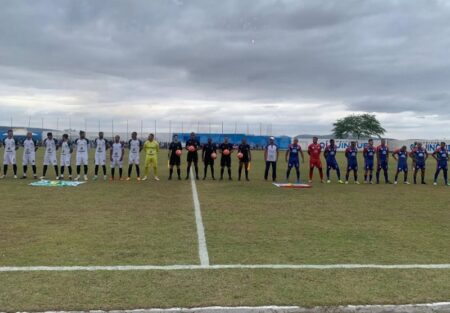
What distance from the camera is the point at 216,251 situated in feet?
21.9

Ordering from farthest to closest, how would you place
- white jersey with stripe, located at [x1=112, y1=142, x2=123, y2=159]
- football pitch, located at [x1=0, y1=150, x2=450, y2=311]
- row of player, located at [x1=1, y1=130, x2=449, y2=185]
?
white jersey with stripe, located at [x1=112, y1=142, x2=123, y2=159] < row of player, located at [x1=1, y1=130, x2=449, y2=185] < football pitch, located at [x1=0, y1=150, x2=450, y2=311]

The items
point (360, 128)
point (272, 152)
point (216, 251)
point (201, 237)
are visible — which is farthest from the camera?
point (360, 128)

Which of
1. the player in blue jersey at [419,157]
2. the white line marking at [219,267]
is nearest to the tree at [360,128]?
the player in blue jersey at [419,157]

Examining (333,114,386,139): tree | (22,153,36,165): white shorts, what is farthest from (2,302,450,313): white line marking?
(333,114,386,139): tree

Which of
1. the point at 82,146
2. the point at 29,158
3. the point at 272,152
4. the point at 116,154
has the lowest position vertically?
the point at 29,158

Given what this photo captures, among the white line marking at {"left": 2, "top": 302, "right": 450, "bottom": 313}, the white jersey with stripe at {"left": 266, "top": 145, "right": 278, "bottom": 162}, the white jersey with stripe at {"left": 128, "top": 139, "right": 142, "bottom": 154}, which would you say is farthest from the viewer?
the white jersey with stripe at {"left": 266, "top": 145, "right": 278, "bottom": 162}

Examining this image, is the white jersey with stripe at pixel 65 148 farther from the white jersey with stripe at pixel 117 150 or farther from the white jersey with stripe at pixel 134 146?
the white jersey with stripe at pixel 134 146

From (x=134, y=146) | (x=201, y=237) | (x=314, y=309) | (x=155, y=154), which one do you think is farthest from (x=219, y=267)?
(x=134, y=146)

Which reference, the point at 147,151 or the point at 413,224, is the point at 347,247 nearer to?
the point at 413,224

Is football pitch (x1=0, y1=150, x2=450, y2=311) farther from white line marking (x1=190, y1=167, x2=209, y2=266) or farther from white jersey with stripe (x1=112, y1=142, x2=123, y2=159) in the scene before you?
white jersey with stripe (x1=112, y1=142, x2=123, y2=159)

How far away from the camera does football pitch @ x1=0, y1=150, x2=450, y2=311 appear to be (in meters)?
4.80

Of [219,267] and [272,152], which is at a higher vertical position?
[272,152]

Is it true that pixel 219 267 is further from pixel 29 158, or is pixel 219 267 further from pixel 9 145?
pixel 9 145

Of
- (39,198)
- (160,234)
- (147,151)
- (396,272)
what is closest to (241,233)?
(160,234)
